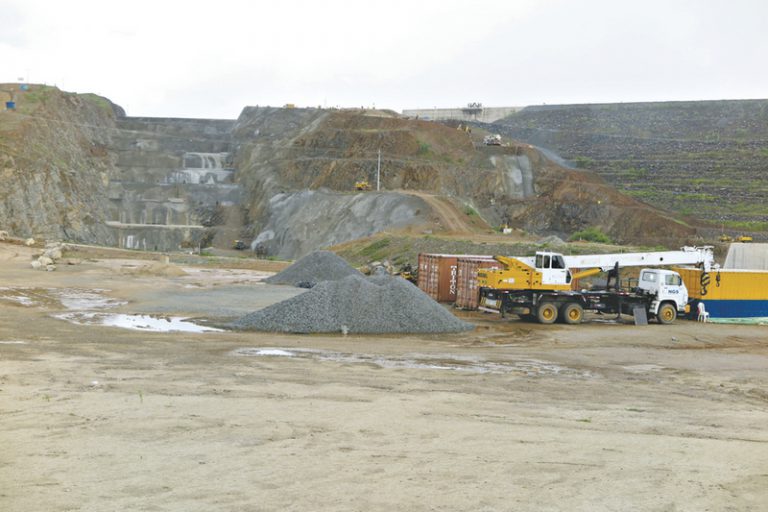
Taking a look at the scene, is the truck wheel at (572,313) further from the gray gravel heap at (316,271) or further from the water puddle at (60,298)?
the water puddle at (60,298)

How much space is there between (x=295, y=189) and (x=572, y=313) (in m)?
54.3

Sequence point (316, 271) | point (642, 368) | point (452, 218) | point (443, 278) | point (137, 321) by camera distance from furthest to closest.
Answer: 1. point (452, 218)
2. point (316, 271)
3. point (443, 278)
4. point (137, 321)
5. point (642, 368)

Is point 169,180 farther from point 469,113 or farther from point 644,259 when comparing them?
point 644,259

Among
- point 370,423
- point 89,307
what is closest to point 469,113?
point 89,307

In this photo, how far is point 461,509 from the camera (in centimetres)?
885

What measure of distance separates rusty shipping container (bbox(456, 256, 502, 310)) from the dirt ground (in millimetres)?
6107

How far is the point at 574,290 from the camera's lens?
31375 mm

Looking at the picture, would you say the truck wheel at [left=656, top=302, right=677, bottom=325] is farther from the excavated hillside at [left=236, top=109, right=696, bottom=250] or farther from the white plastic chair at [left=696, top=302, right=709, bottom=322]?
the excavated hillside at [left=236, top=109, right=696, bottom=250]

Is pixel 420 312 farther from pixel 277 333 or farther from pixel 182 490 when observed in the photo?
pixel 182 490

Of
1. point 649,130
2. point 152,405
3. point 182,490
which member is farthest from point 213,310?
point 649,130

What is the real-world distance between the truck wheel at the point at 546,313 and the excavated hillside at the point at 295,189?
28218mm

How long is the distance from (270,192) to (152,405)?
69.0m

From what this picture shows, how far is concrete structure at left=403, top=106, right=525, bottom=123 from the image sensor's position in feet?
418

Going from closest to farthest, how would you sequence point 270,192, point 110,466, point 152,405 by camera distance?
1. point 110,466
2. point 152,405
3. point 270,192
